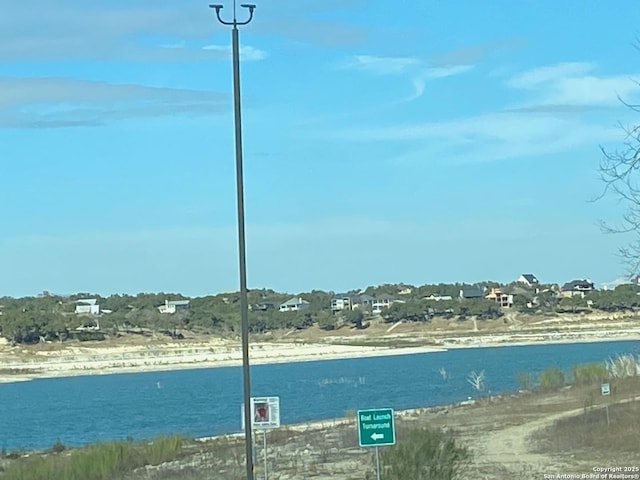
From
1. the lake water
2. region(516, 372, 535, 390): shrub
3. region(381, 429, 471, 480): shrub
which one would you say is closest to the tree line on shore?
the lake water

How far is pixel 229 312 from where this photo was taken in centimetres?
12738

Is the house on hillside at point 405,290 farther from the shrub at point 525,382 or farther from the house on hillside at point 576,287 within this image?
the shrub at point 525,382

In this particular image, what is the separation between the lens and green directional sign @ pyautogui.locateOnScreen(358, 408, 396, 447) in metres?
14.6

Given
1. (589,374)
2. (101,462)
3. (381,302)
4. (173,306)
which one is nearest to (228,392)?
(589,374)

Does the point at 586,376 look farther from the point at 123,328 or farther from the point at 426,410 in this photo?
the point at 123,328

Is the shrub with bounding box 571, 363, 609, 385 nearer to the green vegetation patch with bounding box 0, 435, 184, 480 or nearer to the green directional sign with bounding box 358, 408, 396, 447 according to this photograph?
the green vegetation patch with bounding box 0, 435, 184, 480

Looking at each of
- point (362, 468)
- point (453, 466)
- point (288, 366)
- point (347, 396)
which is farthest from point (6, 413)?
point (453, 466)

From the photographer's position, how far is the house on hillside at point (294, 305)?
148375 millimetres

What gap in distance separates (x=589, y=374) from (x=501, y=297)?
105 m

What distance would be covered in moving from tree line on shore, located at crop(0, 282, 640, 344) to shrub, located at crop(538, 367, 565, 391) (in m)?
61.4

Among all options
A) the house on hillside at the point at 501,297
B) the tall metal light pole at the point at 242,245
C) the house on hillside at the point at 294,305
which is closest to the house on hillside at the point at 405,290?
the house on hillside at the point at 294,305

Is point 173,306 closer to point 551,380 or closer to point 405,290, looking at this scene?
point 405,290

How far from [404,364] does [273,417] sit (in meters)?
77.6

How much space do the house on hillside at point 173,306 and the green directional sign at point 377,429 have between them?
130 meters
